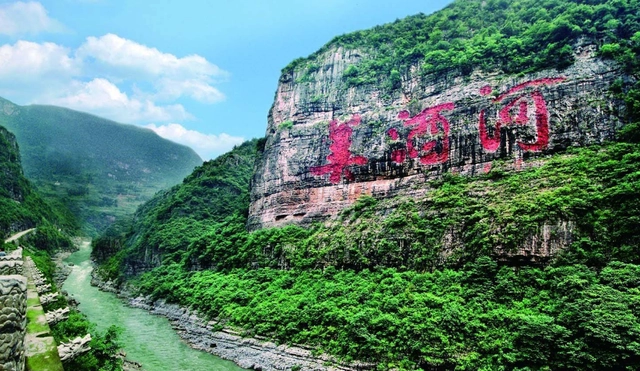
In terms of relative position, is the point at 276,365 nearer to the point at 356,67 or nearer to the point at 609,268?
the point at 609,268

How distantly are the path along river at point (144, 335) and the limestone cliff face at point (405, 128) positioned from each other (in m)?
9.73

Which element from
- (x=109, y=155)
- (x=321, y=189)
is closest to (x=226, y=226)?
(x=321, y=189)

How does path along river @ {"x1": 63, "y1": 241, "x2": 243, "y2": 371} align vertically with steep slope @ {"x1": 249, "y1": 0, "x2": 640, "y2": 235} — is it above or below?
below

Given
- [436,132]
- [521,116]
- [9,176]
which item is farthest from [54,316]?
[9,176]

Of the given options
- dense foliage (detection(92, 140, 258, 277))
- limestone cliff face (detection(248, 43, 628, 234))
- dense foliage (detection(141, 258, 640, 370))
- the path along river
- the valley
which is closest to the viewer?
dense foliage (detection(141, 258, 640, 370))

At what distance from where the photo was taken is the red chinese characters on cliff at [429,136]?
2233 cm

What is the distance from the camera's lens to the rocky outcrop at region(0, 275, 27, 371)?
334cm

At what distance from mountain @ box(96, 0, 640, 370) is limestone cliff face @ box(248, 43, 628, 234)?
0.34 feet

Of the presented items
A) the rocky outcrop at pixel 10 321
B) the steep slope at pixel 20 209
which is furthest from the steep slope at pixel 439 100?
the steep slope at pixel 20 209

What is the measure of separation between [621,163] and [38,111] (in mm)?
140092

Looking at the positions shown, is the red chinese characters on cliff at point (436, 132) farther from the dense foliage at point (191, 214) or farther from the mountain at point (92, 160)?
the mountain at point (92, 160)

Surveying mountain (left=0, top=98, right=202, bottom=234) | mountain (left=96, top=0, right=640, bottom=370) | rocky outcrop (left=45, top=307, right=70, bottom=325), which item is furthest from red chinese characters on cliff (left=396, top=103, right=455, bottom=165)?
mountain (left=0, top=98, right=202, bottom=234)

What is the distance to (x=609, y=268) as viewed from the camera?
41.9 ft

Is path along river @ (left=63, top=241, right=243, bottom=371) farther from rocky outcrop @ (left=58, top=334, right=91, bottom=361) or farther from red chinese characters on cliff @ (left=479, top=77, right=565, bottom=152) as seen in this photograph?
red chinese characters on cliff @ (left=479, top=77, right=565, bottom=152)
